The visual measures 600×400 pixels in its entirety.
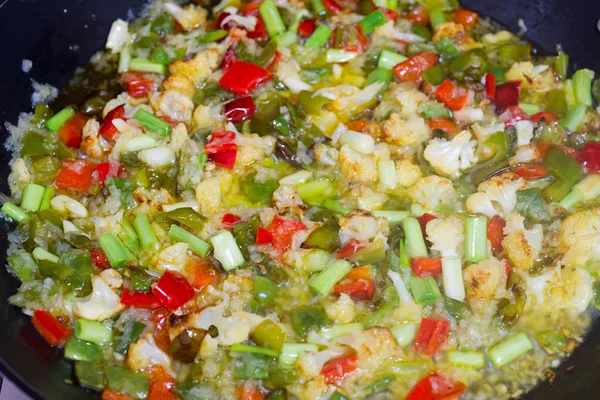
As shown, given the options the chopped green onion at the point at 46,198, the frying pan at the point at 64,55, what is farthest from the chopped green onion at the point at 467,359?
the chopped green onion at the point at 46,198

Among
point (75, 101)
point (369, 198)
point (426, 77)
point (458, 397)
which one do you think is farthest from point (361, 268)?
point (75, 101)

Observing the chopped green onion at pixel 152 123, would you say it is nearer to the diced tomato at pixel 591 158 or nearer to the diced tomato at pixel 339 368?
the diced tomato at pixel 339 368

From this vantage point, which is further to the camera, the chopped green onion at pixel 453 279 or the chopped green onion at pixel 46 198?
the chopped green onion at pixel 46 198

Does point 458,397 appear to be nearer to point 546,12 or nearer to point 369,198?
point 369,198

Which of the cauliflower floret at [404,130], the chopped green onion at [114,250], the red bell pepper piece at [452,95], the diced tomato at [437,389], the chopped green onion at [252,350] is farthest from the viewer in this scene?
the red bell pepper piece at [452,95]

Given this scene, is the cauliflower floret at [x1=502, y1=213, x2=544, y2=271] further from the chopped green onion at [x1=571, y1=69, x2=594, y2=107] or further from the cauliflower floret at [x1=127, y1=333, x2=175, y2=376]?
the cauliflower floret at [x1=127, y1=333, x2=175, y2=376]

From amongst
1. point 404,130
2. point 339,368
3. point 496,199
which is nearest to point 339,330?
point 339,368

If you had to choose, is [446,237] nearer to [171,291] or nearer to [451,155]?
[451,155]
